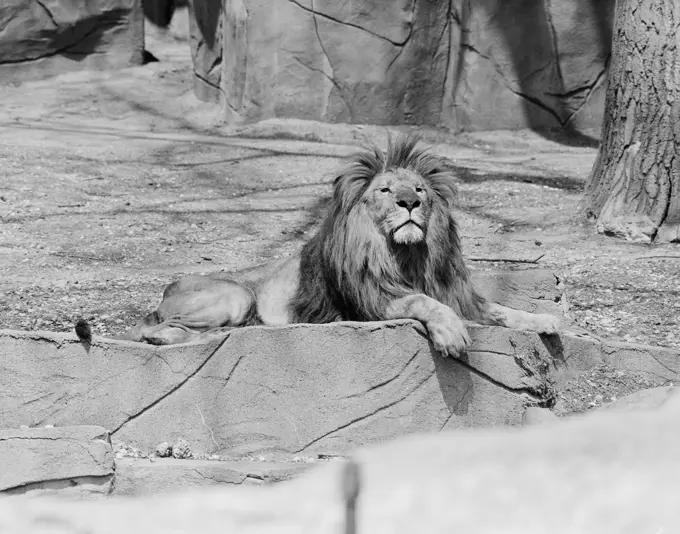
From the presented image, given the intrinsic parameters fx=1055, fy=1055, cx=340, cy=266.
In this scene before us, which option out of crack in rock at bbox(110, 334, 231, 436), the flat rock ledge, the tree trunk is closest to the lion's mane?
the flat rock ledge

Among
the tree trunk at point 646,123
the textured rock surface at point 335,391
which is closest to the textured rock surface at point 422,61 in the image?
the tree trunk at point 646,123

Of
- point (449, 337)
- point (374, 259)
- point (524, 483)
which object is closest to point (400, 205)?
point (374, 259)

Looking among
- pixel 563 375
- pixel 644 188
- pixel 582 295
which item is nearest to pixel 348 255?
pixel 563 375

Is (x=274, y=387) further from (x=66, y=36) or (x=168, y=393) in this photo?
(x=66, y=36)

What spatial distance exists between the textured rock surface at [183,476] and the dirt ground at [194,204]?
64.9 inches

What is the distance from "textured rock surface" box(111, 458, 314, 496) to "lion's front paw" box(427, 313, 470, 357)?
854 millimetres

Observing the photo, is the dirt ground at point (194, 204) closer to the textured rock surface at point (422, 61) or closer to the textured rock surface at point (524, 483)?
the textured rock surface at point (422, 61)

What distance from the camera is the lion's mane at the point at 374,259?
16.8 ft

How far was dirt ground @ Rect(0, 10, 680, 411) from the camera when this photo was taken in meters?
6.63

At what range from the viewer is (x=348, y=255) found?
519 centimetres

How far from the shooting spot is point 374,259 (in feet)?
16.8

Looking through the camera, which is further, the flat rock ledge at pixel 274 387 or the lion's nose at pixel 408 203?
the lion's nose at pixel 408 203

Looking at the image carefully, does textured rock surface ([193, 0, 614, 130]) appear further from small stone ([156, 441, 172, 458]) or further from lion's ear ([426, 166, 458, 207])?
small stone ([156, 441, 172, 458])

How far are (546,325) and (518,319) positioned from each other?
7.8 inches
